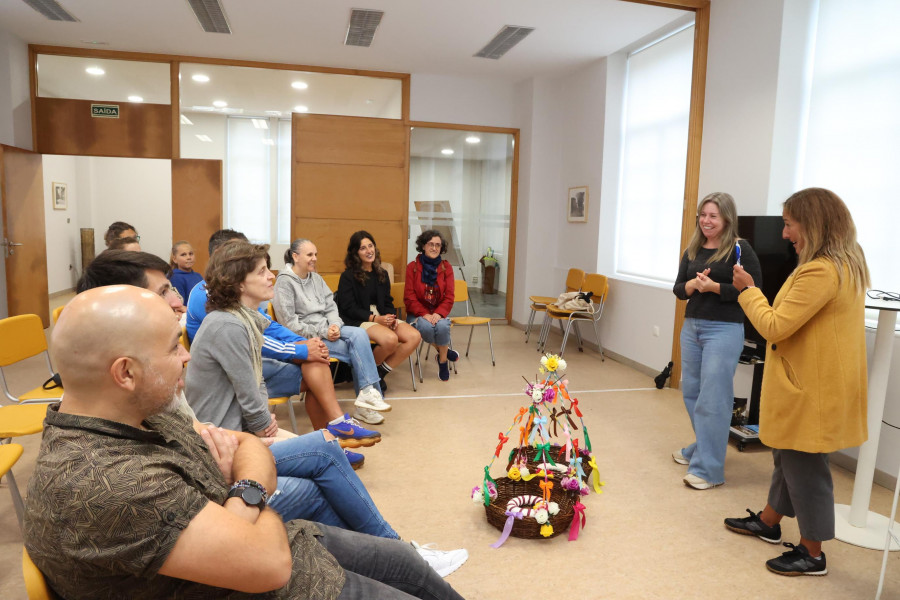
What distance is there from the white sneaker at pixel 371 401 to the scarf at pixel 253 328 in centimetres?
139

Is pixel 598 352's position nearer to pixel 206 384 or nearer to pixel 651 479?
pixel 651 479

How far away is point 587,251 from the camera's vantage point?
278 inches

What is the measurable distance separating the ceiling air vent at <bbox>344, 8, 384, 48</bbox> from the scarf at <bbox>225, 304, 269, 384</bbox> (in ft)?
12.7

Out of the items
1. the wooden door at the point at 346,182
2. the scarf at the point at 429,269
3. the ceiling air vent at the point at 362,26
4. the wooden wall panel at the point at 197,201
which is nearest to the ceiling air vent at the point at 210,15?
the ceiling air vent at the point at 362,26

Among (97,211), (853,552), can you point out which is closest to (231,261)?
(853,552)

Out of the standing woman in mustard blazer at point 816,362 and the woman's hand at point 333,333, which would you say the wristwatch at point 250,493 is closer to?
the standing woman in mustard blazer at point 816,362

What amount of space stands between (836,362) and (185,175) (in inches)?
282

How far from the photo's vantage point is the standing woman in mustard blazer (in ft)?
7.47

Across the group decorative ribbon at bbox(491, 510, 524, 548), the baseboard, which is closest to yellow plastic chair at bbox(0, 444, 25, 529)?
decorative ribbon at bbox(491, 510, 524, 548)

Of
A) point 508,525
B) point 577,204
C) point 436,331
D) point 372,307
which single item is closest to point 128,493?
point 508,525

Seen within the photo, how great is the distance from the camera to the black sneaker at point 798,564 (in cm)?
242

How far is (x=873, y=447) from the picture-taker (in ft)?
8.87

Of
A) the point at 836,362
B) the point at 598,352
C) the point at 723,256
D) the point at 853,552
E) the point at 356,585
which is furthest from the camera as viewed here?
the point at 598,352

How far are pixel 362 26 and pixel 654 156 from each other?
316 cm
